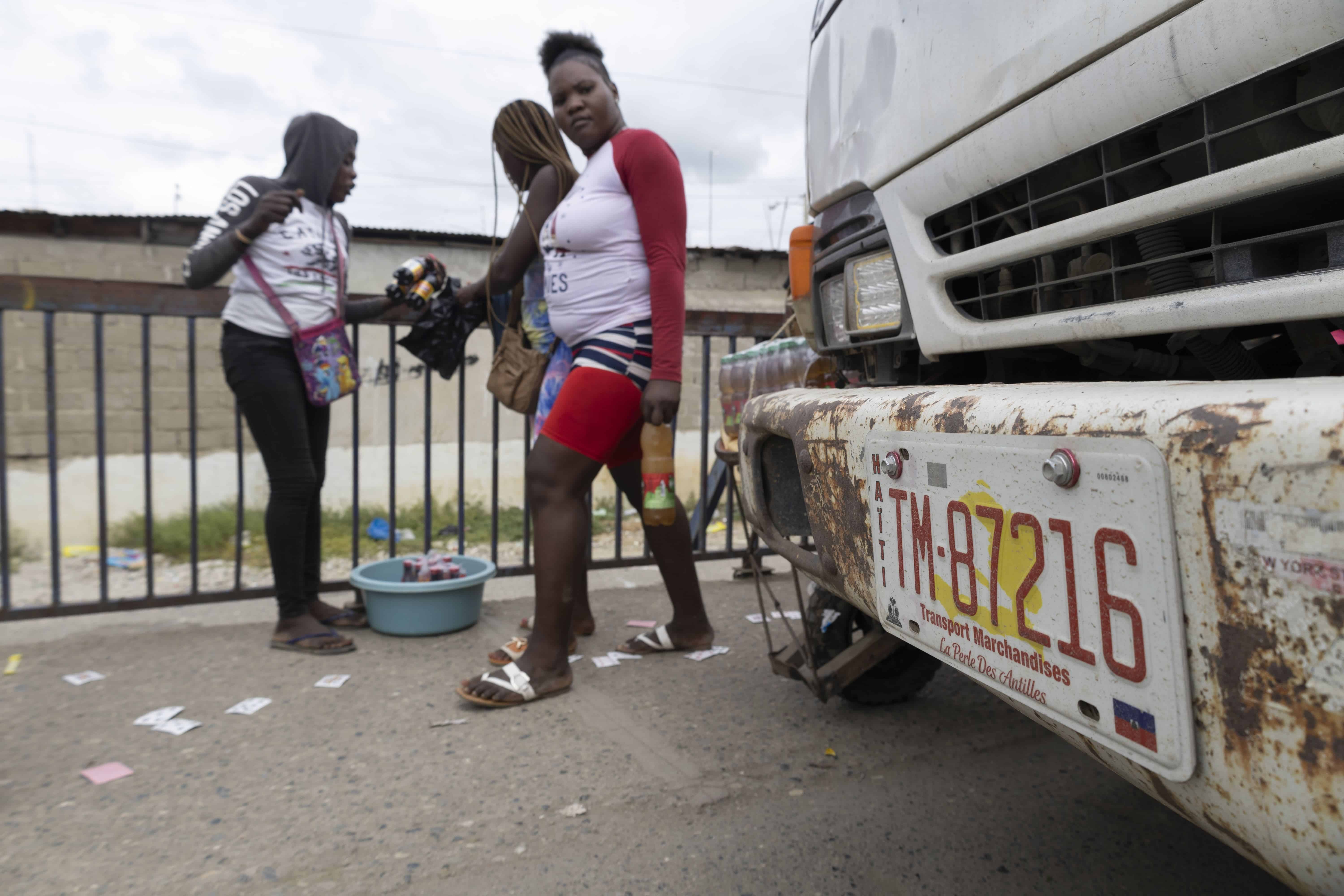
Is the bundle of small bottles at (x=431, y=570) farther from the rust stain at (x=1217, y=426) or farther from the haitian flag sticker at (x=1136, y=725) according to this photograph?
the rust stain at (x=1217, y=426)

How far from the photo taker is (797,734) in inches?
92.7

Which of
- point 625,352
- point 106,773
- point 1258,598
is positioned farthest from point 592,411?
point 1258,598

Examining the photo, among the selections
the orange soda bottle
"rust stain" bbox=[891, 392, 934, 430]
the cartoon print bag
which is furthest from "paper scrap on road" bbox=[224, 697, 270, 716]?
"rust stain" bbox=[891, 392, 934, 430]

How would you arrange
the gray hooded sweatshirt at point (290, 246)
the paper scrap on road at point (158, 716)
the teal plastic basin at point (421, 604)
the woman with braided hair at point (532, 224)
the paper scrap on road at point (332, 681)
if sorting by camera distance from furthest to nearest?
the teal plastic basin at point (421, 604) < the gray hooded sweatshirt at point (290, 246) < the woman with braided hair at point (532, 224) < the paper scrap on road at point (332, 681) < the paper scrap on road at point (158, 716)

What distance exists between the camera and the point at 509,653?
291cm

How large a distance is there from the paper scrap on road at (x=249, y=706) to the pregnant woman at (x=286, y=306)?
43 cm

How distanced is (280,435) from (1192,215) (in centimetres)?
298

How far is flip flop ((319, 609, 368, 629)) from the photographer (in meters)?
3.43

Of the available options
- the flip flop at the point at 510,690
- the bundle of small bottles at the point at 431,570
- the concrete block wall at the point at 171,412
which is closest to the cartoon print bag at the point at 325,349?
the bundle of small bottles at the point at 431,570

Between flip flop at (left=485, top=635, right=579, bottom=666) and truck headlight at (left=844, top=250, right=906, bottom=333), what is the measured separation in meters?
1.66

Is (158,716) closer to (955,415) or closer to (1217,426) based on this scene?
(955,415)

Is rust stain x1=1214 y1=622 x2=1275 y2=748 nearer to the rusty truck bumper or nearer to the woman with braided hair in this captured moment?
the rusty truck bumper

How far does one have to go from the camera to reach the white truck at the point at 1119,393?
0.76 metres

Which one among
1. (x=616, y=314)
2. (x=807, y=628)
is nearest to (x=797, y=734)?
(x=807, y=628)
